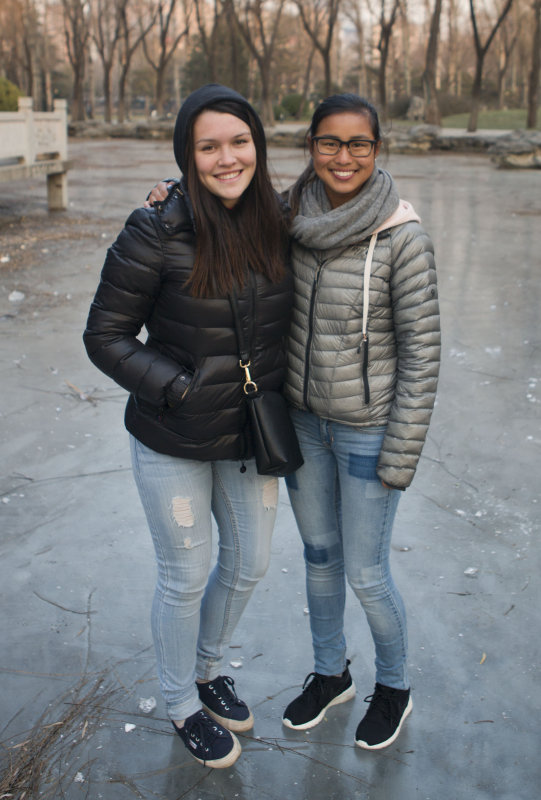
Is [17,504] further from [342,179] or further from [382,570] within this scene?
[342,179]

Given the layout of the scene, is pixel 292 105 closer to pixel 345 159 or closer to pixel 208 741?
pixel 345 159

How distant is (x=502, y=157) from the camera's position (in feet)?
66.0

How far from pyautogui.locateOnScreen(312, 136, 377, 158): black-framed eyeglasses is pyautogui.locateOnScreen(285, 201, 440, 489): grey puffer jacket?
7.3 inches

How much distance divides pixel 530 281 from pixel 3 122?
23.9 feet

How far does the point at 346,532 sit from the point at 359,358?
0.50 m

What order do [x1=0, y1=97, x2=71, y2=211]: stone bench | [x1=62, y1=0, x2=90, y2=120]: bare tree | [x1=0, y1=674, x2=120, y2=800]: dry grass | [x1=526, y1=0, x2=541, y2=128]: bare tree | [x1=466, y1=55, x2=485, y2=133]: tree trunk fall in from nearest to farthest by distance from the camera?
[x1=0, y1=674, x2=120, y2=800]: dry grass
[x1=0, y1=97, x2=71, y2=211]: stone bench
[x1=526, y1=0, x2=541, y2=128]: bare tree
[x1=466, y1=55, x2=485, y2=133]: tree trunk
[x1=62, y1=0, x2=90, y2=120]: bare tree

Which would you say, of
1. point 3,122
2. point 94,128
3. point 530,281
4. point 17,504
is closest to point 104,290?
point 17,504

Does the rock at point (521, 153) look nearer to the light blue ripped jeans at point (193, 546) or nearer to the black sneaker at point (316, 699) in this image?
the black sneaker at point (316, 699)

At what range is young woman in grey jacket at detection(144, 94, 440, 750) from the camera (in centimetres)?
213

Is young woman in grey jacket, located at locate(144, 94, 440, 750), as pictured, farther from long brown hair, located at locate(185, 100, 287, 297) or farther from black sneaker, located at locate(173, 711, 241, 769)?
black sneaker, located at locate(173, 711, 241, 769)

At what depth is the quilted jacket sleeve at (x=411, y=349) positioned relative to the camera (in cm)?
212

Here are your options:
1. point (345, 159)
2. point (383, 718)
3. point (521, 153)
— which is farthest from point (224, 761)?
point (521, 153)

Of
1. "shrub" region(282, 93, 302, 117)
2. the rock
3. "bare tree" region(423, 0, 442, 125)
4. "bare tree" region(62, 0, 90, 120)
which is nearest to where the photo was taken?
the rock

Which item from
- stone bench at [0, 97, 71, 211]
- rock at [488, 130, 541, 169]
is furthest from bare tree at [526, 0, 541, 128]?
stone bench at [0, 97, 71, 211]
